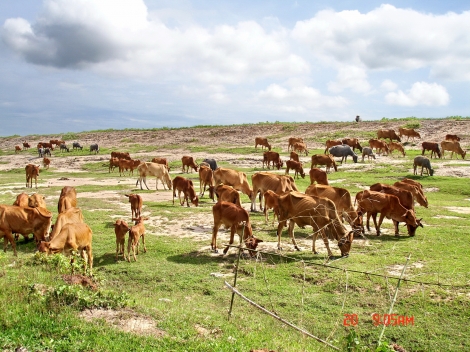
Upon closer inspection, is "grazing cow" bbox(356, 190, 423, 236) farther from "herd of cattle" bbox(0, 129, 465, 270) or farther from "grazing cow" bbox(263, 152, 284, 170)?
"grazing cow" bbox(263, 152, 284, 170)

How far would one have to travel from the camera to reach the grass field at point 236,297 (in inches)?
244

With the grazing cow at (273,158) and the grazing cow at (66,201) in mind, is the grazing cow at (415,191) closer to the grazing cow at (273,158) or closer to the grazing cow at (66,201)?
the grazing cow at (66,201)

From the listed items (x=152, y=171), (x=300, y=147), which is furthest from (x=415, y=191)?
(x=300, y=147)

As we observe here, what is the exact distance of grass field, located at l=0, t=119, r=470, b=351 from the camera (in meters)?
6.20

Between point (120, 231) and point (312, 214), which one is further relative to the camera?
point (312, 214)

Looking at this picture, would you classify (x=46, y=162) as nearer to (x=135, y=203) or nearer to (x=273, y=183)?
(x=135, y=203)

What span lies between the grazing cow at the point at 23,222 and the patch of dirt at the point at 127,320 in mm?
6212

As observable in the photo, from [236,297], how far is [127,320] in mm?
2906

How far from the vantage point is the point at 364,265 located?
412 inches

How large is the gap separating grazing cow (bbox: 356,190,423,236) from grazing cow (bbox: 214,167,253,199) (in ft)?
20.6

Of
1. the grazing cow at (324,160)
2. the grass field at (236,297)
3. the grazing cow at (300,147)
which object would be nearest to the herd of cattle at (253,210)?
the grass field at (236,297)

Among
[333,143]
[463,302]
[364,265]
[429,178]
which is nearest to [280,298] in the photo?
[364,265]

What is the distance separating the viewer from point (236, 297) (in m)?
8.93

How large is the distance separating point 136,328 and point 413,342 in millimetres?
4787
